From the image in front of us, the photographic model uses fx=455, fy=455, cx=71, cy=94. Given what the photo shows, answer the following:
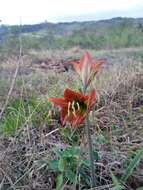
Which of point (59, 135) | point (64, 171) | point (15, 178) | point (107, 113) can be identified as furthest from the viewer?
point (107, 113)

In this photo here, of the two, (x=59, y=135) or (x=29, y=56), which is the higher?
(x=59, y=135)

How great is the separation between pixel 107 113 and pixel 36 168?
0.67m

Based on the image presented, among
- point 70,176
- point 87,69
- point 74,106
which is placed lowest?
point 70,176

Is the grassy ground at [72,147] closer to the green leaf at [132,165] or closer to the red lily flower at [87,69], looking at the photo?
the green leaf at [132,165]

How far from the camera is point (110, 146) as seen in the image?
6.40 feet

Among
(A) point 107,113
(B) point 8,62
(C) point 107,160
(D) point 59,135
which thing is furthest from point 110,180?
(B) point 8,62

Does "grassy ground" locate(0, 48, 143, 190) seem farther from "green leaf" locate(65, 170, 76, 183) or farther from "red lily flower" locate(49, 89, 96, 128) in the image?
"red lily flower" locate(49, 89, 96, 128)

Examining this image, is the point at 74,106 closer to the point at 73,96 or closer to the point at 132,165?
the point at 73,96

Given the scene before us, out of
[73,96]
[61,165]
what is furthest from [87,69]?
[61,165]

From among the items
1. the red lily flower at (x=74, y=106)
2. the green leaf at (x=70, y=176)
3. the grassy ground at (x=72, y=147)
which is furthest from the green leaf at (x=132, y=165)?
the red lily flower at (x=74, y=106)

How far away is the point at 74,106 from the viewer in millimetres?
1441

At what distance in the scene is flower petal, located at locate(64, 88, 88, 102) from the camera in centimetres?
142

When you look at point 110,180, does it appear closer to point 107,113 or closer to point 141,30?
point 107,113

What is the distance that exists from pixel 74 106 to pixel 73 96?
3 centimetres
